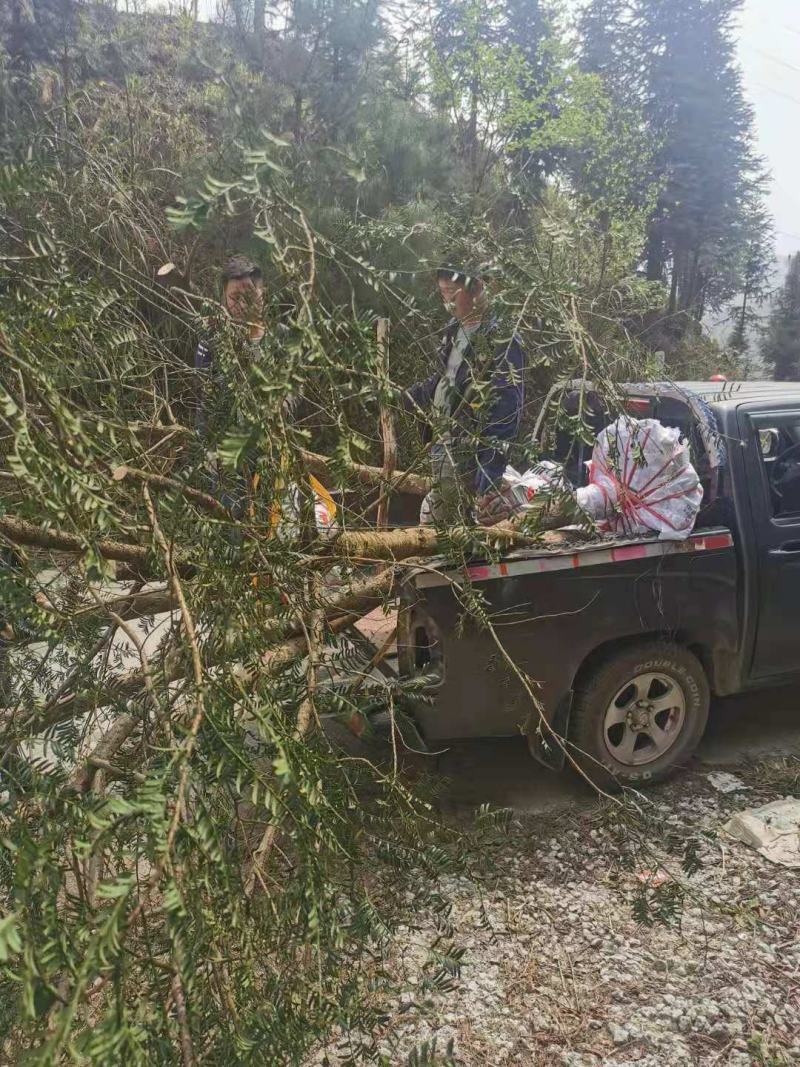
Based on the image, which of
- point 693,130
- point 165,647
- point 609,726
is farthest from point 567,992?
point 693,130

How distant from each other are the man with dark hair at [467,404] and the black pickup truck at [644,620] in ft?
1.11

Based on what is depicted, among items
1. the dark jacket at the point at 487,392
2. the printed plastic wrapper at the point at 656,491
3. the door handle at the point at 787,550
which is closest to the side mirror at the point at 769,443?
the door handle at the point at 787,550

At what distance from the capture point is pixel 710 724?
14.0 ft

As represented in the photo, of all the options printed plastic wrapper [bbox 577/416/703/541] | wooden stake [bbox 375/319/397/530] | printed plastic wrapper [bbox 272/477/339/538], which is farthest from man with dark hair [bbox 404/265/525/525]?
printed plastic wrapper [bbox 577/416/703/541]

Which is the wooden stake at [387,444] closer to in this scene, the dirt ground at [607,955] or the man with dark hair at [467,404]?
the man with dark hair at [467,404]

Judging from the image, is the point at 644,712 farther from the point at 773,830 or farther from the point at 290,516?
the point at 290,516

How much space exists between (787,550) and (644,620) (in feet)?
2.89

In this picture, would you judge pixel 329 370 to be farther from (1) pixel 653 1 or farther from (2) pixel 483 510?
(1) pixel 653 1

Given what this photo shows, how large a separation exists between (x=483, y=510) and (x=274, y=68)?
8952 millimetres

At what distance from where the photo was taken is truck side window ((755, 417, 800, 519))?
3770 mm

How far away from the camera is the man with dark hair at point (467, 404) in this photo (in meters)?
2.46

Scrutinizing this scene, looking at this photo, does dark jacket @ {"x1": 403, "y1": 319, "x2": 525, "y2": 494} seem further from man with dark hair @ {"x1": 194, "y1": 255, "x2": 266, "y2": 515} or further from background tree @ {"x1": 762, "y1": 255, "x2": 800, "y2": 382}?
background tree @ {"x1": 762, "y1": 255, "x2": 800, "y2": 382}

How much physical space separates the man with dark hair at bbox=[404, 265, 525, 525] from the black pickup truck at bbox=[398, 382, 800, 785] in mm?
339

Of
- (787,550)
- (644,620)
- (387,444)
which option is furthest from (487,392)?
(787,550)
